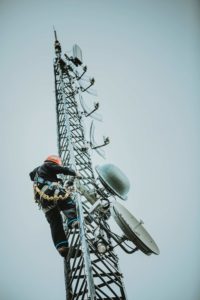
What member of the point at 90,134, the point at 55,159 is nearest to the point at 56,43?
the point at 90,134

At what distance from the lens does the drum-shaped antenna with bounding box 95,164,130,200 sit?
5.57m

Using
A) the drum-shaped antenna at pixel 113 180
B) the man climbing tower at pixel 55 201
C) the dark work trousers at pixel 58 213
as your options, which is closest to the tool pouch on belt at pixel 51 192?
the man climbing tower at pixel 55 201

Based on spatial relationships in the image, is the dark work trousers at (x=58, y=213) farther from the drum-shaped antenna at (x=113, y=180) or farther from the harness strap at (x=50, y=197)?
the drum-shaped antenna at (x=113, y=180)

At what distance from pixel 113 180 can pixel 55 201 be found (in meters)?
1.24

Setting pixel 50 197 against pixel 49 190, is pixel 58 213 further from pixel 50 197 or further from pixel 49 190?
pixel 49 190

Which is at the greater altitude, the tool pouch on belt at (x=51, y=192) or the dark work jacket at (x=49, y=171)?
the dark work jacket at (x=49, y=171)

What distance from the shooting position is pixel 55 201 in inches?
204

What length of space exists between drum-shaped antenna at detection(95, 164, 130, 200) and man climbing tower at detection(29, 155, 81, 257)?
535 mm

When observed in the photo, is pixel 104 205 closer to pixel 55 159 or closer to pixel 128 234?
pixel 128 234

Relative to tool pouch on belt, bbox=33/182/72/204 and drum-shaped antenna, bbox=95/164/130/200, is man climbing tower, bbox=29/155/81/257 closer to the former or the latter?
tool pouch on belt, bbox=33/182/72/204

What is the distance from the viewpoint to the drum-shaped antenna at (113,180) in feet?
18.3

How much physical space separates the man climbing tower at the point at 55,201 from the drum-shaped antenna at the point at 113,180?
53cm

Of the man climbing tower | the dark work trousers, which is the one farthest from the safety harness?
the dark work trousers

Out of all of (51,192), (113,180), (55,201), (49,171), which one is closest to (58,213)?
(55,201)
